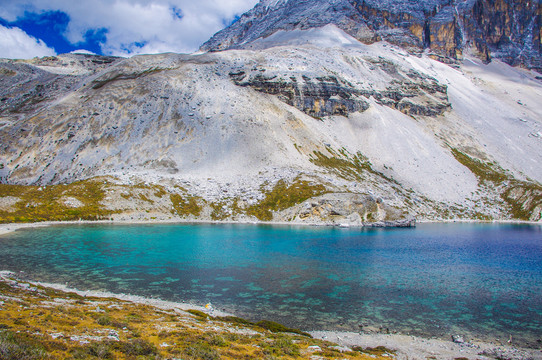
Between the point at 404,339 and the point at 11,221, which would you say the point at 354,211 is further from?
the point at 11,221

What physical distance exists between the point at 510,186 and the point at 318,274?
A: 118382mm

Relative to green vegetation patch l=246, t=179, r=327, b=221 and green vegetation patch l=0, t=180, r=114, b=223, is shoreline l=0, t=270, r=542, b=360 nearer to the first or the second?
green vegetation patch l=0, t=180, r=114, b=223

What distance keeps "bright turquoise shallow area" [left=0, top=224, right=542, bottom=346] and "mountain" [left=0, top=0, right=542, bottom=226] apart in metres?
25.0

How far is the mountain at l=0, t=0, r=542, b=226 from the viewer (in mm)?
82125

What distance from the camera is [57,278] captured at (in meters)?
29.3

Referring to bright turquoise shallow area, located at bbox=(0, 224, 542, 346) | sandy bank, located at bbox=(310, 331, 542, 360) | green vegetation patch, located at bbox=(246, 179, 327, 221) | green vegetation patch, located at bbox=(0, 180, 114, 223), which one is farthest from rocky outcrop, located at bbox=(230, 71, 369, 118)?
sandy bank, located at bbox=(310, 331, 542, 360)

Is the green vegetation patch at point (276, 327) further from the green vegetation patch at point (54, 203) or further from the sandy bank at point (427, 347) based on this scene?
the green vegetation patch at point (54, 203)

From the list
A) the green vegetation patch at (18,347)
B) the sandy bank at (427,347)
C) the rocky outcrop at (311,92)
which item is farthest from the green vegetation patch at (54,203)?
the rocky outcrop at (311,92)

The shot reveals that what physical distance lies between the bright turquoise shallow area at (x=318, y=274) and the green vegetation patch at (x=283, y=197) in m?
24.9

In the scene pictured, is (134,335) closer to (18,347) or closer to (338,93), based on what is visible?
(18,347)

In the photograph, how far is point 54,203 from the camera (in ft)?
237

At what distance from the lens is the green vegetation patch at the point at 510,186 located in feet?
360

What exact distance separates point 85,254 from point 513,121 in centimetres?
19661

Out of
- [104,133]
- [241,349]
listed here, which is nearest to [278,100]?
[104,133]
